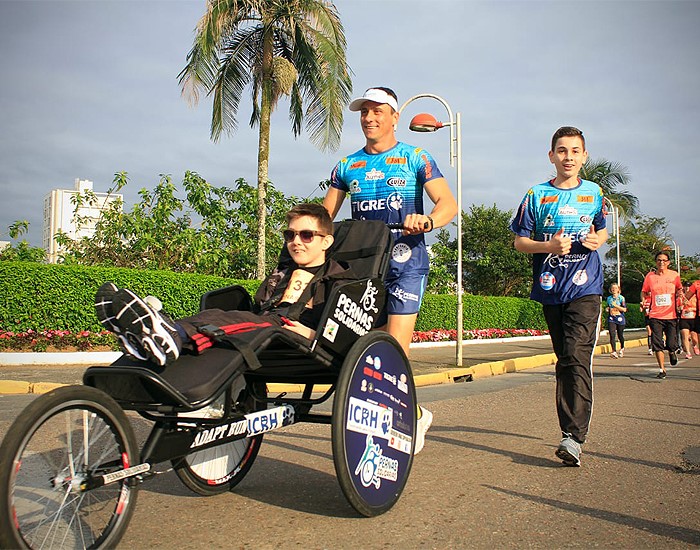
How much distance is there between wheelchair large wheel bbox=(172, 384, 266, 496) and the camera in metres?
3.68

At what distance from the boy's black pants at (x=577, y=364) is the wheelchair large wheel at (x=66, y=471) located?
10.2 feet

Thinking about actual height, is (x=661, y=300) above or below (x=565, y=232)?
below

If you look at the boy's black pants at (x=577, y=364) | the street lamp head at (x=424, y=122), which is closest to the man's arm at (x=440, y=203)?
the boy's black pants at (x=577, y=364)

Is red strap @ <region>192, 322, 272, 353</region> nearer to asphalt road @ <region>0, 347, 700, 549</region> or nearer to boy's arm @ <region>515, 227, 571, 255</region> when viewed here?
asphalt road @ <region>0, 347, 700, 549</region>

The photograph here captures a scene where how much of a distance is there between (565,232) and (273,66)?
1437 centimetres

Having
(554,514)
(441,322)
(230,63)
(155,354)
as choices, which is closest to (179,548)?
(155,354)

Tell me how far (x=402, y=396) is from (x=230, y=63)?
16069 mm

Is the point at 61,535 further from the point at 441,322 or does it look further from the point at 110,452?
the point at 441,322

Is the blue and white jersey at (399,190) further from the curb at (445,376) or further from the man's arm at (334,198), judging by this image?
the curb at (445,376)

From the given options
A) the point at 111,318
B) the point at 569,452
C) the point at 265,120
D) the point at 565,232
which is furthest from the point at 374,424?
the point at 265,120

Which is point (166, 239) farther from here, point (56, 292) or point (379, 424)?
point (379, 424)

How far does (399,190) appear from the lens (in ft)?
14.8

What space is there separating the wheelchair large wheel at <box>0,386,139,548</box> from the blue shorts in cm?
216

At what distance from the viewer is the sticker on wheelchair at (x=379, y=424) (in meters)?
3.28
